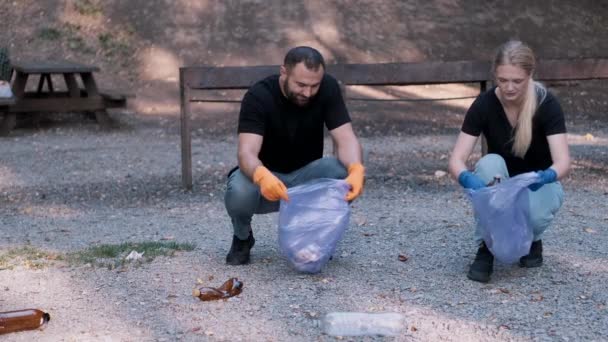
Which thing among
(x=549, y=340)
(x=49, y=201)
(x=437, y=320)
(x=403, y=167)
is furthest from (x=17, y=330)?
(x=403, y=167)

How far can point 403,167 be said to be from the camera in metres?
8.10

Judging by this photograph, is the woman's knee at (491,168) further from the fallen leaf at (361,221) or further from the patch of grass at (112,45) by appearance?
the patch of grass at (112,45)


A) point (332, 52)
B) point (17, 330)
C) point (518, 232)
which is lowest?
point (332, 52)

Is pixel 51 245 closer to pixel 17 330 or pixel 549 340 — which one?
pixel 17 330

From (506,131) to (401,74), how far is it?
3075 mm

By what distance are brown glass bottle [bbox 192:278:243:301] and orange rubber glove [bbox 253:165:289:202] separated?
1.40ft

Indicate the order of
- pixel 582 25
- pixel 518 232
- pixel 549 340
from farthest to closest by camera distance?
pixel 582 25, pixel 518 232, pixel 549 340

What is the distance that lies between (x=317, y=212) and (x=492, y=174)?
83cm

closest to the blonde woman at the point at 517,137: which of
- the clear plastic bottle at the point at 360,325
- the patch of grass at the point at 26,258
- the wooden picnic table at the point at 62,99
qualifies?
the clear plastic bottle at the point at 360,325

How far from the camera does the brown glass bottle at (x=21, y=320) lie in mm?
3639

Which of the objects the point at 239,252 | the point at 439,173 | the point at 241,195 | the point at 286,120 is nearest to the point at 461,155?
the point at 286,120

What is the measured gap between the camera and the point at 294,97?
4.15 m

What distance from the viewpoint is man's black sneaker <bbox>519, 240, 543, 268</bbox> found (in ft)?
14.5

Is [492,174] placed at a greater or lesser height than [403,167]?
greater
